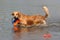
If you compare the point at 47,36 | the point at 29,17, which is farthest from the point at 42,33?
the point at 29,17

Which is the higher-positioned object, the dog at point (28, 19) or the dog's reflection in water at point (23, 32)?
the dog at point (28, 19)

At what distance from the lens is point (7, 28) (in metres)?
8.90

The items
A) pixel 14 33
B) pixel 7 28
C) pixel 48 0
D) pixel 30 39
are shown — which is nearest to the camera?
pixel 30 39

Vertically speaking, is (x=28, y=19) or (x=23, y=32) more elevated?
(x=28, y=19)

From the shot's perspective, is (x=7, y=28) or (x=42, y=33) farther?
(x=7, y=28)

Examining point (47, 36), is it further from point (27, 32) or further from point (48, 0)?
point (48, 0)

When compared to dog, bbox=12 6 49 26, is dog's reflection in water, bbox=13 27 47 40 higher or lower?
lower

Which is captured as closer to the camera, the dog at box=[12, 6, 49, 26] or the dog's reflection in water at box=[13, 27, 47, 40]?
the dog's reflection in water at box=[13, 27, 47, 40]

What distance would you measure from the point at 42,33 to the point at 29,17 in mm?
999

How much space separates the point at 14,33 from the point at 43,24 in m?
1.16

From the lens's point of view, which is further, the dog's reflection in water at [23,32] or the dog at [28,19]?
the dog at [28,19]

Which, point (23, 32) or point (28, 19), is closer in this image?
point (23, 32)

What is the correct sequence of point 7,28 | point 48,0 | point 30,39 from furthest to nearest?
point 48,0
point 7,28
point 30,39

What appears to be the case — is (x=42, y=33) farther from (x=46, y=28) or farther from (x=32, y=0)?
(x=32, y=0)
